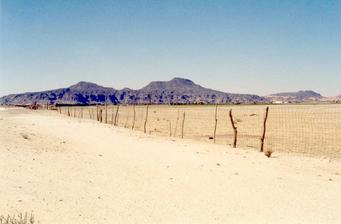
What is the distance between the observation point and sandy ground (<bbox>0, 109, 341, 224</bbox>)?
9.40 metres

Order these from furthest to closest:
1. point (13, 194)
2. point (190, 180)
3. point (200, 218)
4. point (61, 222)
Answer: point (190, 180)
point (13, 194)
point (200, 218)
point (61, 222)

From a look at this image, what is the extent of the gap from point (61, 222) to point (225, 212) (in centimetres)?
330

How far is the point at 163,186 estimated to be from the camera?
1213cm

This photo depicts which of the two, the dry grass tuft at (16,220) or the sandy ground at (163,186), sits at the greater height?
the dry grass tuft at (16,220)

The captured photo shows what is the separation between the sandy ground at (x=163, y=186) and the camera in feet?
30.8

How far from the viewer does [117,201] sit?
33.9ft

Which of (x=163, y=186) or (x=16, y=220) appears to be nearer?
(x=16, y=220)

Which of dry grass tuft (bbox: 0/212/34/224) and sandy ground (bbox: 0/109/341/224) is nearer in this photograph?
dry grass tuft (bbox: 0/212/34/224)

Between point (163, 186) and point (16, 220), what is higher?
point (16, 220)

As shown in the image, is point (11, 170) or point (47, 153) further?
point (47, 153)

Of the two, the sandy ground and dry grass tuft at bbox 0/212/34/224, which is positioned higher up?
dry grass tuft at bbox 0/212/34/224

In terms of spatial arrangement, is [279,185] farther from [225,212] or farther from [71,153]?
[71,153]

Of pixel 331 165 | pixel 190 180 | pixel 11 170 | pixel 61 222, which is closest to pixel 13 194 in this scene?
pixel 61 222

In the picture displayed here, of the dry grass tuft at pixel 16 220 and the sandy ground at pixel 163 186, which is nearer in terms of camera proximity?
the dry grass tuft at pixel 16 220
